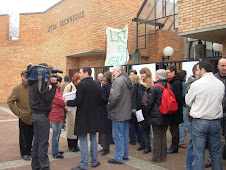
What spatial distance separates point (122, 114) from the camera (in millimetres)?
4945

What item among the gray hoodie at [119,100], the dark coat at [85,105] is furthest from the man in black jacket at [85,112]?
the gray hoodie at [119,100]

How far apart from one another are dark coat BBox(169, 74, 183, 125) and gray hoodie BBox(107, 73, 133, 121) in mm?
1285

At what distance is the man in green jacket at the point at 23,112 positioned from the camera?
5.05m

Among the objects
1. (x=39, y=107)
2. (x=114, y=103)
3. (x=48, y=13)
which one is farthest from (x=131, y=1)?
(x=39, y=107)

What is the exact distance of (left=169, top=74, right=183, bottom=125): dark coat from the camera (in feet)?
18.6

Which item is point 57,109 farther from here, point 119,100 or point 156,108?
point 156,108

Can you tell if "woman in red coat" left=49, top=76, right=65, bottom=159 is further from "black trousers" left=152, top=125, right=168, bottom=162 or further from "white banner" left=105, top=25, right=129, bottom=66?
"white banner" left=105, top=25, right=129, bottom=66

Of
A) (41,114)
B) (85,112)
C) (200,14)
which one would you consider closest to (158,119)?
(85,112)

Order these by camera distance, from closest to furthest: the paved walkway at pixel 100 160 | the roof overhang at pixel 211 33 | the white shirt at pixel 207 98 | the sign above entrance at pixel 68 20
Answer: the white shirt at pixel 207 98 → the paved walkway at pixel 100 160 → the roof overhang at pixel 211 33 → the sign above entrance at pixel 68 20

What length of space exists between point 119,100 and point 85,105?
80 cm

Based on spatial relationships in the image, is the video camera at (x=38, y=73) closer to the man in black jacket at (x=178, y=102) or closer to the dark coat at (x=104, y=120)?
the dark coat at (x=104, y=120)

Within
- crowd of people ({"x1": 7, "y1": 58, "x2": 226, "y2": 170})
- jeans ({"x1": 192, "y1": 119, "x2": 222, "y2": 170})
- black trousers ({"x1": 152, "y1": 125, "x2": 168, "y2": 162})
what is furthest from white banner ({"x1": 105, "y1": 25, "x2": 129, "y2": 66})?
jeans ({"x1": 192, "y1": 119, "x2": 222, "y2": 170})

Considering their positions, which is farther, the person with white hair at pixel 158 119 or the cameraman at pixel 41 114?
the person with white hair at pixel 158 119

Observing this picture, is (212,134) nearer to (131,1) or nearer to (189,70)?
(189,70)
